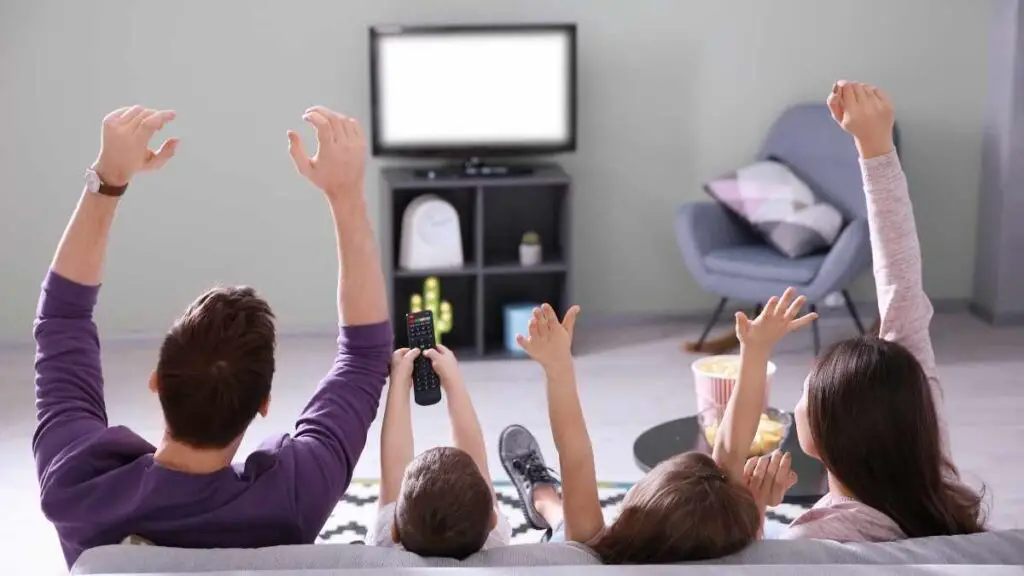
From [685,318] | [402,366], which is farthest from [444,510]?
[685,318]

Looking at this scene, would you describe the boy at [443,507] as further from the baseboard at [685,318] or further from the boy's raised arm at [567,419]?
the baseboard at [685,318]

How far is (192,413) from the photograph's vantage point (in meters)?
1.78

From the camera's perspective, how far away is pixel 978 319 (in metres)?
5.84

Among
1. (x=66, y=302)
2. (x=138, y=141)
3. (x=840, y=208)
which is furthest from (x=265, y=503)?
(x=840, y=208)

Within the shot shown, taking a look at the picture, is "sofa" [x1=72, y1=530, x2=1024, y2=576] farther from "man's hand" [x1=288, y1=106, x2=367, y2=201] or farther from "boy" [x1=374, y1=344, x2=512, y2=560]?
"man's hand" [x1=288, y1=106, x2=367, y2=201]

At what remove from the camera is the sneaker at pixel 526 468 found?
3256 mm

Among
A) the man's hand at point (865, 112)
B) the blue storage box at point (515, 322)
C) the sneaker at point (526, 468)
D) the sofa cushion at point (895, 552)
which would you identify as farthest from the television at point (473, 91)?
the sofa cushion at point (895, 552)

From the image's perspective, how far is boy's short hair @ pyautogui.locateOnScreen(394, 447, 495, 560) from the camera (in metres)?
1.73

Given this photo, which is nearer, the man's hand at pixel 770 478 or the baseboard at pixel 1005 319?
the man's hand at pixel 770 478

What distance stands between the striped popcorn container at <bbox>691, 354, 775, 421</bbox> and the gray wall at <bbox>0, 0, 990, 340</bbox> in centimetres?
235

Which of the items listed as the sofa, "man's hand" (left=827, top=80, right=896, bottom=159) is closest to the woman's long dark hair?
the sofa

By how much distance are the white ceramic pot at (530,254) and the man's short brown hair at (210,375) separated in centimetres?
360

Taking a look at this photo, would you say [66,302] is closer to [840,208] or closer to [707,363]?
[707,363]

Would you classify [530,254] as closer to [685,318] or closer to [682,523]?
[685,318]
